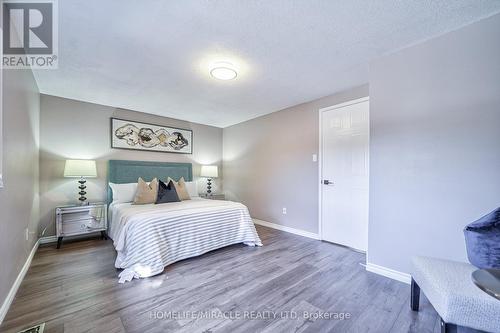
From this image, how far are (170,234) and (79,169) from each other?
6.33 feet

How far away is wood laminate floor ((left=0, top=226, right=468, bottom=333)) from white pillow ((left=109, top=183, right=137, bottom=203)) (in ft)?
3.25

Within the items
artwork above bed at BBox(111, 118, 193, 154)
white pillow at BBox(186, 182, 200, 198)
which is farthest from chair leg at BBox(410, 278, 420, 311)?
artwork above bed at BBox(111, 118, 193, 154)

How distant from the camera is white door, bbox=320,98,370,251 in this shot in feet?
9.39

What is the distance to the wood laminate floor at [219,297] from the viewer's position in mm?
Result: 1469

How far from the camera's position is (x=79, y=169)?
3.09 meters

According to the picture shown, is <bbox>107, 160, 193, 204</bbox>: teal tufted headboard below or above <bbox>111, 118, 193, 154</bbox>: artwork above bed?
below

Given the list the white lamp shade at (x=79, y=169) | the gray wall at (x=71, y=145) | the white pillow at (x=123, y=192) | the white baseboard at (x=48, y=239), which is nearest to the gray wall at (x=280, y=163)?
the gray wall at (x=71, y=145)

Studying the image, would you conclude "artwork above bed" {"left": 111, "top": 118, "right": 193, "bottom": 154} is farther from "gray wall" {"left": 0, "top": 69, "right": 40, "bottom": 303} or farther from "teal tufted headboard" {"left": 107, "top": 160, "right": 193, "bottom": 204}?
"gray wall" {"left": 0, "top": 69, "right": 40, "bottom": 303}

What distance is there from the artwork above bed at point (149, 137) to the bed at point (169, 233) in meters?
1.31

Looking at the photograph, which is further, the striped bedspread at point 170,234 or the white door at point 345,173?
the white door at point 345,173

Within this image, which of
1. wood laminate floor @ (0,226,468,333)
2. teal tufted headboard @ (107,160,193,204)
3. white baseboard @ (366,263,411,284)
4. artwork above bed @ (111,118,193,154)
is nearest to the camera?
wood laminate floor @ (0,226,468,333)

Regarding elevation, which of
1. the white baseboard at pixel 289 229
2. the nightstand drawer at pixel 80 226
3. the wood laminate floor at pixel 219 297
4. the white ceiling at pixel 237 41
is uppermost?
the white ceiling at pixel 237 41

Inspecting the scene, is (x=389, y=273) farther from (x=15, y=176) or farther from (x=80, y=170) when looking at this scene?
(x=80, y=170)

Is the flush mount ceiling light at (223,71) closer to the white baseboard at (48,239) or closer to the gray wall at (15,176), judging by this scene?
the gray wall at (15,176)
